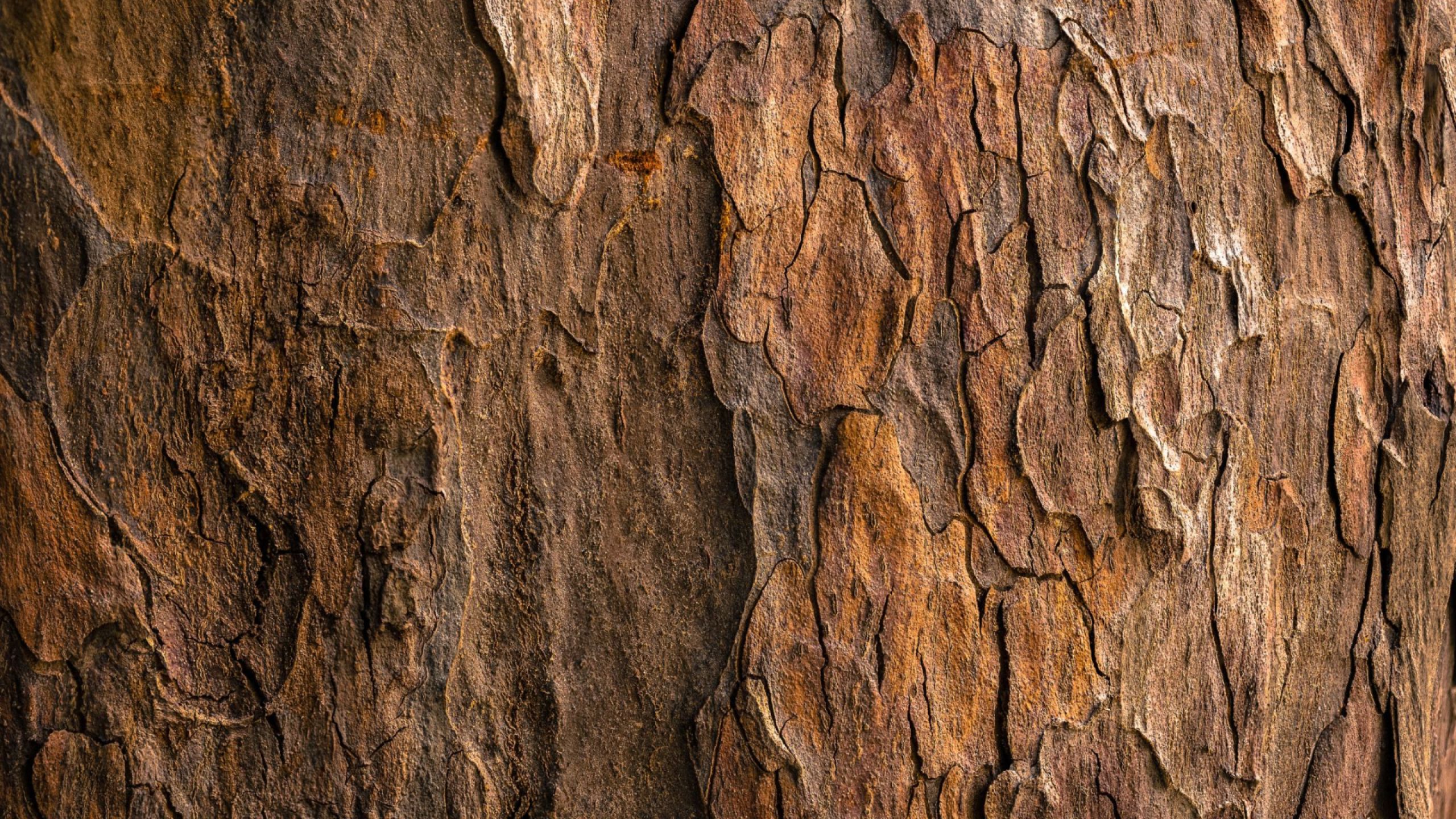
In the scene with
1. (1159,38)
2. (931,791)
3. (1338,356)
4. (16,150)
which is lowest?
(931,791)

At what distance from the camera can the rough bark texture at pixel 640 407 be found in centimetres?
73

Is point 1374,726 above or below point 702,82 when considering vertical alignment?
below

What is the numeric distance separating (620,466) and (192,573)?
0.33 m

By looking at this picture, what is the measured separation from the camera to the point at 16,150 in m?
0.71

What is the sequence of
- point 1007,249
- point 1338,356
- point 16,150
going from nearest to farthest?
point 16,150 < point 1007,249 < point 1338,356

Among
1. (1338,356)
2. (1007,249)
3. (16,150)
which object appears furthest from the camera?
(1338,356)

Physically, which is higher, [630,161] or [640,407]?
[630,161]

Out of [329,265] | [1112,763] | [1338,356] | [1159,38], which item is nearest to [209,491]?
[329,265]

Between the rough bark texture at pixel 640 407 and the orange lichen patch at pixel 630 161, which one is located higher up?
the orange lichen patch at pixel 630 161

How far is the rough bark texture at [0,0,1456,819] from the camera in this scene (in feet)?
2.39

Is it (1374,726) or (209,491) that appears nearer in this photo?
(209,491)

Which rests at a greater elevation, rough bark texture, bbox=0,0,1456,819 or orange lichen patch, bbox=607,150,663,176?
orange lichen patch, bbox=607,150,663,176

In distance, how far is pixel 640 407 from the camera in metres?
0.78

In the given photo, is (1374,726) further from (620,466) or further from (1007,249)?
(620,466)
